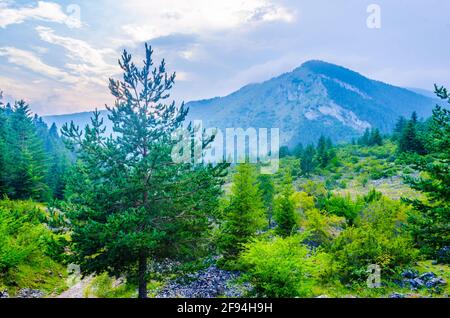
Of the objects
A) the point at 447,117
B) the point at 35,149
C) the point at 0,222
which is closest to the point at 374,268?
the point at 447,117

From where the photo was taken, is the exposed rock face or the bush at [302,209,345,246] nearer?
the exposed rock face

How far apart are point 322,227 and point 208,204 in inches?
432

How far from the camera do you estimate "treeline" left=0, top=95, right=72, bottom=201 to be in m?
31.8

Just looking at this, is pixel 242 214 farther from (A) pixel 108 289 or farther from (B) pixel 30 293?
(B) pixel 30 293

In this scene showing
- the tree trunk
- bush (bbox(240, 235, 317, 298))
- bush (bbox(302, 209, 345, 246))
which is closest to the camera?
bush (bbox(240, 235, 317, 298))

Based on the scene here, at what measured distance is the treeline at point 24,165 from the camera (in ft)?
104

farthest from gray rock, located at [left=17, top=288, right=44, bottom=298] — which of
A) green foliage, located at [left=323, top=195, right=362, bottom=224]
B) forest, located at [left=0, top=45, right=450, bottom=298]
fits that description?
green foliage, located at [left=323, top=195, right=362, bottom=224]

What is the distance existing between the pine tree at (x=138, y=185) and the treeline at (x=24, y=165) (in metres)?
21.0

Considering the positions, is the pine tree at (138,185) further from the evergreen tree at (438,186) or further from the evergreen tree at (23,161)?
the evergreen tree at (23,161)

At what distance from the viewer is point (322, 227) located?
68.3 ft

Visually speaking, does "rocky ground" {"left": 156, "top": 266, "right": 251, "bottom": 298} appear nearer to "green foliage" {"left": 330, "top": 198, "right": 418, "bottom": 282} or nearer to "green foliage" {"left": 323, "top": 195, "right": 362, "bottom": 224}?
"green foliage" {"left": 330, "top": 198, "right": 418, "bottom": 282}

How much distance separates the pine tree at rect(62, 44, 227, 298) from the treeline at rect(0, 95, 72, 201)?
2099cm

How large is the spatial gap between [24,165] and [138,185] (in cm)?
2767
